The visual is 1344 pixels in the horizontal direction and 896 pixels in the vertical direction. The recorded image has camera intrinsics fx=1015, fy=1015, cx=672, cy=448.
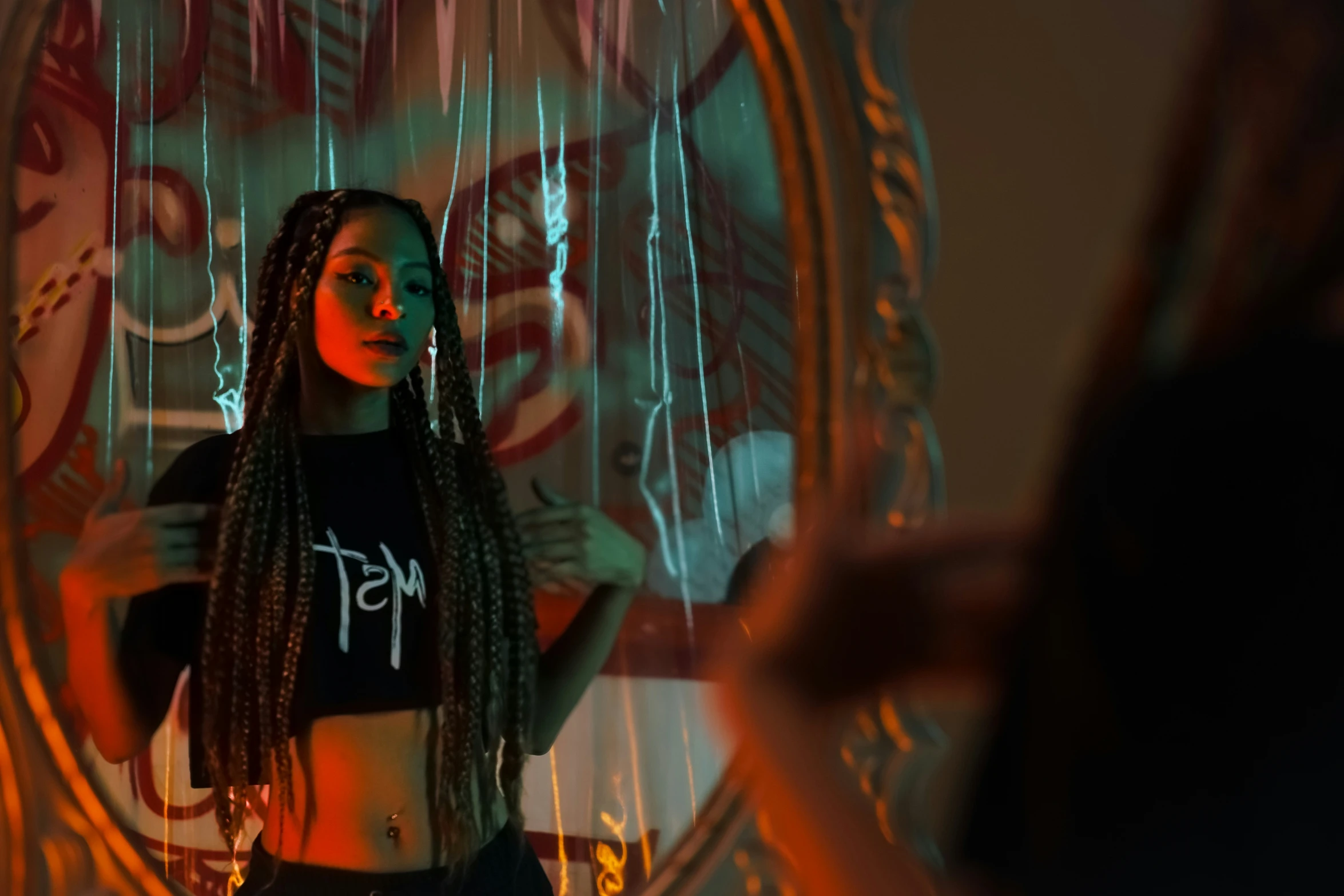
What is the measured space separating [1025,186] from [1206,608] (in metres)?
0.35

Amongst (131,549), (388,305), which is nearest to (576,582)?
(388,305)

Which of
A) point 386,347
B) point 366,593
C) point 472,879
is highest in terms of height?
point 386,347

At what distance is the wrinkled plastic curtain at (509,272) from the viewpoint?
2.75ft

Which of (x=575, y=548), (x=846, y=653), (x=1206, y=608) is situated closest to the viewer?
(x=1206, y=608)

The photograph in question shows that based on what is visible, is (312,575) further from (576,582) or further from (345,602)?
(576,582)

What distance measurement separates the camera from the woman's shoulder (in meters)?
0.93

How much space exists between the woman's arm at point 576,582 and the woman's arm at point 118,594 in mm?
320

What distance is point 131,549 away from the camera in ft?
3.10

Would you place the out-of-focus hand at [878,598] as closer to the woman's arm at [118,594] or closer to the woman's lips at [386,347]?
the woman's lips at [386,347]

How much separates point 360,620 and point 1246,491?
68 cm

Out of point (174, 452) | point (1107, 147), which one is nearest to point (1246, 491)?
point (1107, 147)

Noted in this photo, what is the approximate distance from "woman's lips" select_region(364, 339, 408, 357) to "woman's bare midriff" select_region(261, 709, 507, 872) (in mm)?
311

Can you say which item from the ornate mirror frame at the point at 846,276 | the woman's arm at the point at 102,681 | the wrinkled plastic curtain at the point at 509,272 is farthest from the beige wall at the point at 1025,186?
the woman's arm at the point at 102,681

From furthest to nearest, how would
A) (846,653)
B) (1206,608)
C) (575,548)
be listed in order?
(575,548), (846,653), (1206,608)
